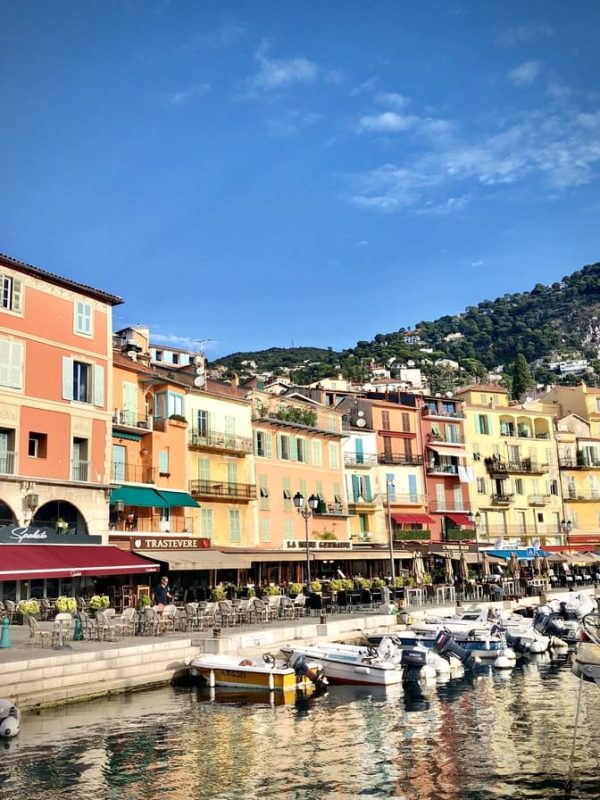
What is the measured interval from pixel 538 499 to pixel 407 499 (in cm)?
1484

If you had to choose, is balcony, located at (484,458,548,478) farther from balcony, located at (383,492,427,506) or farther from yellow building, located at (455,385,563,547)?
balcony, located at (383,492,427,506)

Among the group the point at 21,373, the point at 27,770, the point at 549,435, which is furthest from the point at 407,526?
the point at 27,770

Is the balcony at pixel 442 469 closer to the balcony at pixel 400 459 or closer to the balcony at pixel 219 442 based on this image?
the balcony at pixel 400 459

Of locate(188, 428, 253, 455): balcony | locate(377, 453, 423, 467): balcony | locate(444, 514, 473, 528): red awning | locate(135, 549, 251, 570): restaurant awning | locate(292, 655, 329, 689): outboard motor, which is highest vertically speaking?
locate(377, 453, 423, 467): balcony

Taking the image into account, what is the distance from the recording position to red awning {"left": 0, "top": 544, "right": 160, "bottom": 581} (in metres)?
24.5

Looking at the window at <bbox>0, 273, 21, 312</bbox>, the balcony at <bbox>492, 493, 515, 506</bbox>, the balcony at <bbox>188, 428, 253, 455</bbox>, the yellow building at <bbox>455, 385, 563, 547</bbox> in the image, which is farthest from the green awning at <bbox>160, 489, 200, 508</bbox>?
the balcony at <bbox>492, 493, 515, 506</bbox>

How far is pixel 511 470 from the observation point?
64.8 metres

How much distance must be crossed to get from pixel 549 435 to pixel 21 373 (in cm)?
5066

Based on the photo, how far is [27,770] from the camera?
13.9m

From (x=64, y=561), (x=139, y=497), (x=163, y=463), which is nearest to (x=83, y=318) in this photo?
(x=139, y=497)

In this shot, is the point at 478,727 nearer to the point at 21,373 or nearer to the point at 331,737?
the point at 331,737

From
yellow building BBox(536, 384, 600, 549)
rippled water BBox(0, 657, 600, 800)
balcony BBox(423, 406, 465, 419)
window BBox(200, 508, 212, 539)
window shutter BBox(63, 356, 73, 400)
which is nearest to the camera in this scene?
rippled water BBox(0, 657, 600, 800)

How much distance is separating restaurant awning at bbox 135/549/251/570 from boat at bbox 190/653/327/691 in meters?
9.66

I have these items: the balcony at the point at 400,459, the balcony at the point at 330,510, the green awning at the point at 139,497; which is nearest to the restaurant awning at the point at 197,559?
the green awning at the point at 139,497
